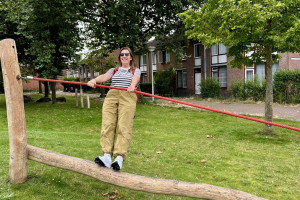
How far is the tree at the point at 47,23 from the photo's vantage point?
13586 mm

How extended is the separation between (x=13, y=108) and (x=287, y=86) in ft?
60.1

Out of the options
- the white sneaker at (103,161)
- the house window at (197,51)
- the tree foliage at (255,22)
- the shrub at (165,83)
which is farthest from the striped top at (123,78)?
the shrub at (165,83)

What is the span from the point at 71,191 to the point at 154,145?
13.0 ft

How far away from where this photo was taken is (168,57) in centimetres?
3144

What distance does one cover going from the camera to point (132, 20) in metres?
15.9

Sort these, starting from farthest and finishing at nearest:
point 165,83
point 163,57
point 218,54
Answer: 1. point 163,57
2. point 165,83
3. point 218,54

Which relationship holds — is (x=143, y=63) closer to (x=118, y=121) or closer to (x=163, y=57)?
(x=163, y=57)

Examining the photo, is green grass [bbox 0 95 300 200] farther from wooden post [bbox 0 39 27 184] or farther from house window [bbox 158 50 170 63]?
house window [bbox 158 50 170 63]

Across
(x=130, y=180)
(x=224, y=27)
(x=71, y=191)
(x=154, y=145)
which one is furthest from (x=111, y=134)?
(x=224, y=27)

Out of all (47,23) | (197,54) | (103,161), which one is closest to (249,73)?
(197,54)

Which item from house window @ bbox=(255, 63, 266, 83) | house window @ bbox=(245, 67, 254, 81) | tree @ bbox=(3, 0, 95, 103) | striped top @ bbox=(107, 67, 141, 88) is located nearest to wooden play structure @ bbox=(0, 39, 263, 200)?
striped top @ bbox=(107, 67, 141, 88)

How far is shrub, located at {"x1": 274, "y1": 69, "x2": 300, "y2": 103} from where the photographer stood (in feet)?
59.7

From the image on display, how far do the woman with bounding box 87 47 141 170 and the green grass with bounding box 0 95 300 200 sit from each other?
0.83m

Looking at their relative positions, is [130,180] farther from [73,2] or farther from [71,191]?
[73,2]
